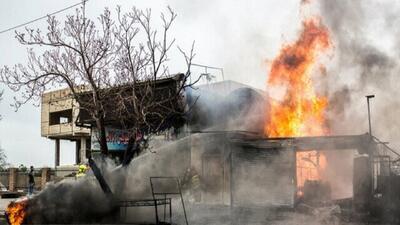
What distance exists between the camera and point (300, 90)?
76.8ft

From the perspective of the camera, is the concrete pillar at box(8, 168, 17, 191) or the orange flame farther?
the concrete pillar at box(8, 168, 17, 191)

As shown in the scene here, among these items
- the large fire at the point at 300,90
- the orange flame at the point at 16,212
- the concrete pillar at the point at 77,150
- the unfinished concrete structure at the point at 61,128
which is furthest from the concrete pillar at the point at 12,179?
the orange flame at the point at 16,212

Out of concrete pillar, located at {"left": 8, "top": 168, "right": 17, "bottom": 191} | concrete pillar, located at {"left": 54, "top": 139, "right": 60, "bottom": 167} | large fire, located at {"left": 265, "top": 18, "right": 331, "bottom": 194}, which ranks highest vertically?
large fire, located at {"left": 265, "top": 18, "right": 331, "bottom": 194}

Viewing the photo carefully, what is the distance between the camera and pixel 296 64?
23.7m

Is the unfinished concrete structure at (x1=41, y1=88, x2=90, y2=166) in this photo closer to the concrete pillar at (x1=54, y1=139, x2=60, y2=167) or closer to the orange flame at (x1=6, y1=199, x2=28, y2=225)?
the concrete pillar at (x1=54, y1=139, x2=60, y2=167)

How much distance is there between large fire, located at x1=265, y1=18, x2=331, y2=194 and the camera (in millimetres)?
22422

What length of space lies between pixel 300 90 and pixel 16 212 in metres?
15.5

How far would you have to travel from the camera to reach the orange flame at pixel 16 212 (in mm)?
13227

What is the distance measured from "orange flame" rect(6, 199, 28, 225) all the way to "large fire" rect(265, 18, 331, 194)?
1270 centimetres

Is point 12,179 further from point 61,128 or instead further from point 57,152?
point 57,152

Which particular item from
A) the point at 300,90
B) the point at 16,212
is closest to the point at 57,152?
the point at 300,90

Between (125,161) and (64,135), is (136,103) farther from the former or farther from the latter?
(64,135)

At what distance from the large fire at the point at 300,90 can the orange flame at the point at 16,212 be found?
500 inches

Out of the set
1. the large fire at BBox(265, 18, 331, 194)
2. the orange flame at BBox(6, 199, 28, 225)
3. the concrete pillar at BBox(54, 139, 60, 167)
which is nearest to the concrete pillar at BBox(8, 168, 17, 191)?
the concrete pillar at BBox(54, 139, 60, 167)
